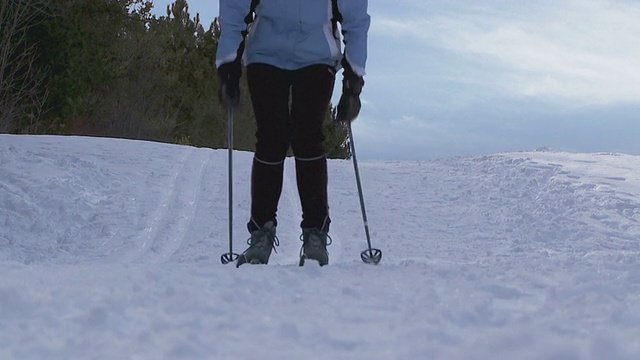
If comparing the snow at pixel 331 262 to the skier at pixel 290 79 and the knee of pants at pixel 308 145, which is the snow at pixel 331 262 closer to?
the skier at pixel 290 79

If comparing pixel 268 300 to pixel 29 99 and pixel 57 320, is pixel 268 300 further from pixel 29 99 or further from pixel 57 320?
pixel 29 99

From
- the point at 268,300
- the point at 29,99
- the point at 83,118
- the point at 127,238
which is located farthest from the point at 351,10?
the point at 83,118

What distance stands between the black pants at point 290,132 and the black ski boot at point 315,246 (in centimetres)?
5

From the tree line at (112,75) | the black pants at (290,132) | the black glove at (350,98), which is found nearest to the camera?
the black pants at (290,132)

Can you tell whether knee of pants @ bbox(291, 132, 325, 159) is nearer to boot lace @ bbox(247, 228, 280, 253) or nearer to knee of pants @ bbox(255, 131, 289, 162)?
knee of pants @ bbox(255, 131, 289, 162)

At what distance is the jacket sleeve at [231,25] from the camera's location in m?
4.29

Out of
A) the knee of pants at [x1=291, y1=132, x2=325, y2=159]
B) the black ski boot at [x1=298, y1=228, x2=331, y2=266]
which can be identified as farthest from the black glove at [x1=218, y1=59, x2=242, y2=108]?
the black ski boot at [x1=298, y1=228, x2=331, y2=266]

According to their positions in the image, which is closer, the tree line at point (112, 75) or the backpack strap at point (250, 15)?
the backpack strap at point (250, 15)

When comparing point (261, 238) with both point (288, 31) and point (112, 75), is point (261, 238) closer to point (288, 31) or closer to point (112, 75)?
point (288, 31)

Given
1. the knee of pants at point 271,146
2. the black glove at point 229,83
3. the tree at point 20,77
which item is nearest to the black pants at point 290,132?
the knee of pants at point 271,146

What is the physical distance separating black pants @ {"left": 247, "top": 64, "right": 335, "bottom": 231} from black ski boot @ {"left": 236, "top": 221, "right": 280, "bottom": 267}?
0.17 ft

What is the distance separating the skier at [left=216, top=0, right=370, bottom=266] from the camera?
4262 millimetres

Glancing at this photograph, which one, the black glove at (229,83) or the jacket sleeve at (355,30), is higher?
the jacket sleeve at (355,30)

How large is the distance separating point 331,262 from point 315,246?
2475 millimetres
